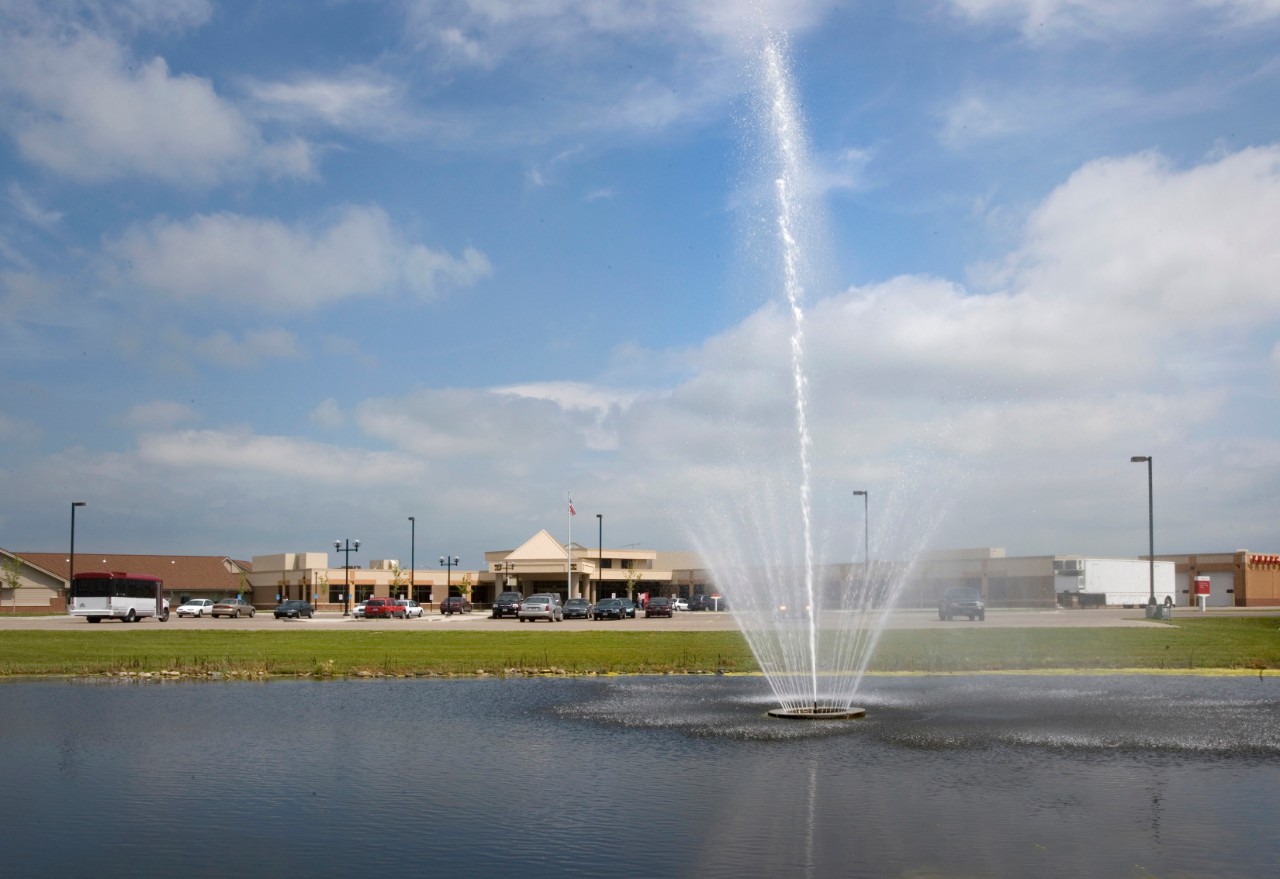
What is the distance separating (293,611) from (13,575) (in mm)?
33746

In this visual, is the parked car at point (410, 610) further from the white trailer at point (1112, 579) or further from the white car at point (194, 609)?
the white trailer at point (1112, 579)

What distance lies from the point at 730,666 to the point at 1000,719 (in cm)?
1093

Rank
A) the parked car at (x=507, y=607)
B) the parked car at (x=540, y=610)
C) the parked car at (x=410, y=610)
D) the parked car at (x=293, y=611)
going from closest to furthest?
1. the parked car at (x=540, y=610)
2. the parked car at (x=507, y=607)
3. the parked car at (x=293, y=611)
4. the parked car at (x=410, y=610)

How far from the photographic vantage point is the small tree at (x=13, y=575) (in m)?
92.0

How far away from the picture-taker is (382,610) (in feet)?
254

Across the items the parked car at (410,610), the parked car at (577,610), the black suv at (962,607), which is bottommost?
the parked car at (410,610)

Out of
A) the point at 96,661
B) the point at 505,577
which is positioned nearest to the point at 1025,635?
the point at 96,661

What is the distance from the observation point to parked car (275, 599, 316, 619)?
72.3m

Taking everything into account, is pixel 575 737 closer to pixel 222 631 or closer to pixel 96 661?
pixel 96 661

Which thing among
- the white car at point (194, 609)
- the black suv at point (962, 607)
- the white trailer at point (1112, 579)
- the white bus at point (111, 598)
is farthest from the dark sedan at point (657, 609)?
the white trailer at point (1112, 579)

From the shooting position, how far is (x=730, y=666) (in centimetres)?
2923

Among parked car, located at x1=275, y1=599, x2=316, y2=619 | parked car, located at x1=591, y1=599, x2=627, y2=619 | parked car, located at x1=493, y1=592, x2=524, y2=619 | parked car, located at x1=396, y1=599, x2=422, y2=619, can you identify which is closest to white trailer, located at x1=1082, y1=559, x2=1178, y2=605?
parked car, located at x1=591, y1=599, x2=627, y2=619

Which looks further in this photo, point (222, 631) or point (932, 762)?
point (222, 631)

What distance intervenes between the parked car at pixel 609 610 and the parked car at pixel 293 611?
62.3ft
